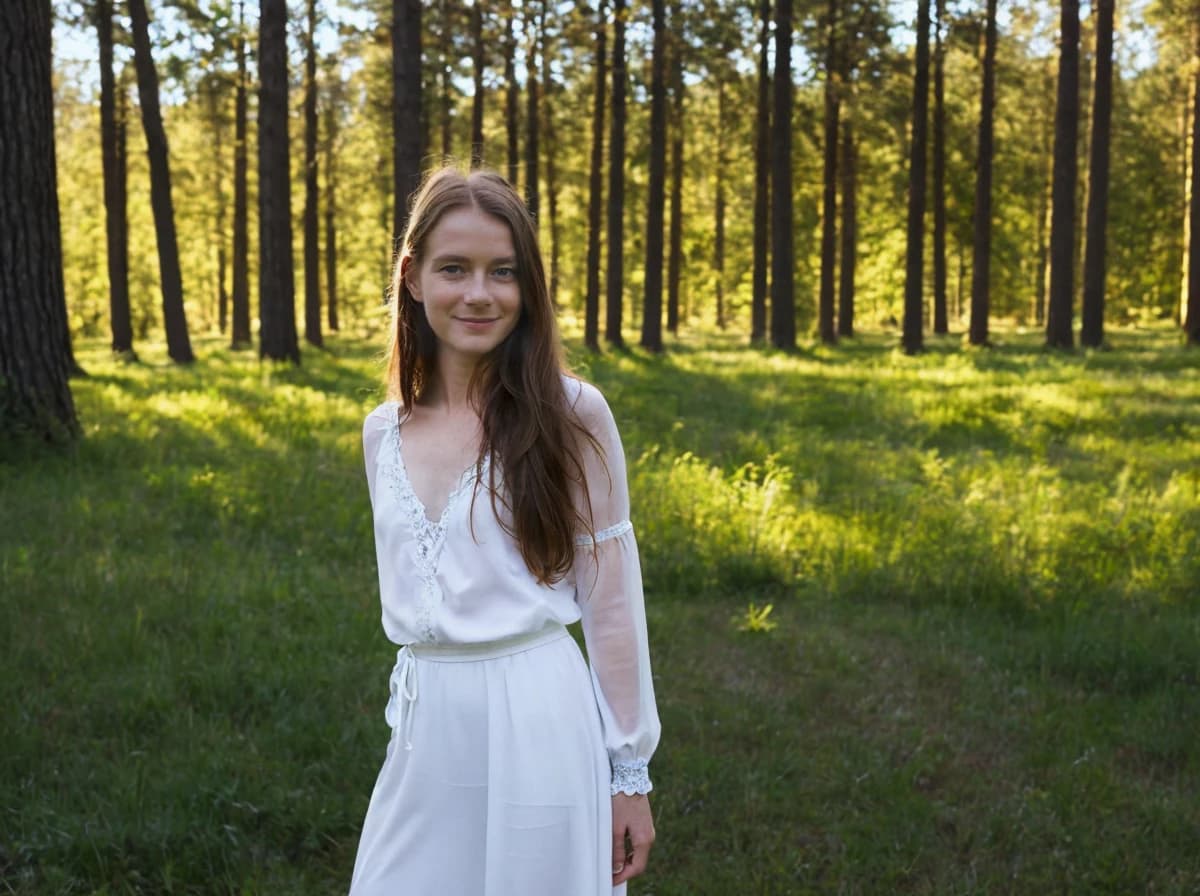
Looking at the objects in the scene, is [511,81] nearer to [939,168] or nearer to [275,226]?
[275,226]

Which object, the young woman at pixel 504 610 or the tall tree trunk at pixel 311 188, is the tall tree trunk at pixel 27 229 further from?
the tall tree trunk at pixel 311 188

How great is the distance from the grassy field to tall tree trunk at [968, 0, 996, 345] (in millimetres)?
15334

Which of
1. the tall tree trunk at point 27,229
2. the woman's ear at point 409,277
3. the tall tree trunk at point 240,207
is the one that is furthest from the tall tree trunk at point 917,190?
the woman's ear at point 409,277

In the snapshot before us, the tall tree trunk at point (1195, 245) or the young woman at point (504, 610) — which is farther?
the tall tree trunk at point (1195, 245)

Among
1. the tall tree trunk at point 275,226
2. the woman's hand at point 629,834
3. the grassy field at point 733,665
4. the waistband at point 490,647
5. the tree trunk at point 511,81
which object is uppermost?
the tree trunk at point 511,81

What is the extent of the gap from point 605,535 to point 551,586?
0.16m

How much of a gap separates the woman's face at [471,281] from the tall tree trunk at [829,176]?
27.3 meters

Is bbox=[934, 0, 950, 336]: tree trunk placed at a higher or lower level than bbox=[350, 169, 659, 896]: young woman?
higher

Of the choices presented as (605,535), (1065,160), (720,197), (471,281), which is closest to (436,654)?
(605,535)

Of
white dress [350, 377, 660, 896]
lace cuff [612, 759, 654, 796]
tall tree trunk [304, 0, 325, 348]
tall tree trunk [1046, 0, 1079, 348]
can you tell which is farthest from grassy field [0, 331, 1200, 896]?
tall tree trunk [304, 0, 325, 348]

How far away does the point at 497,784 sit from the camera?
2.31 m

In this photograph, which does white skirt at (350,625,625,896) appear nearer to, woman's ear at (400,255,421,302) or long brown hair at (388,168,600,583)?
long brown hair at (388,168,600,583)

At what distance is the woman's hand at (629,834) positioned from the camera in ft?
8.00

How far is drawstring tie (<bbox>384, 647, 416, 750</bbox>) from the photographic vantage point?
2.45 meters
